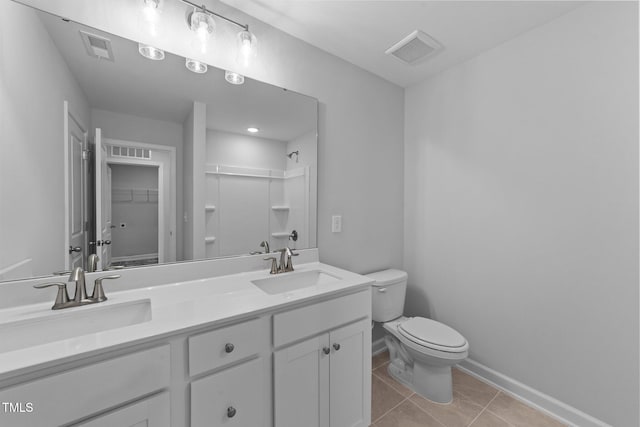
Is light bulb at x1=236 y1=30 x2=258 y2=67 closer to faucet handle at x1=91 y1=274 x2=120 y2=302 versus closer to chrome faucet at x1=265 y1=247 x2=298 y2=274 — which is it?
chrome faucet at x1=265 y1=247 x2=298 y2=274

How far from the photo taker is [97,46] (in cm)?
112

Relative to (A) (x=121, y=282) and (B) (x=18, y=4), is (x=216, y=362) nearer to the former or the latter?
(A) (x=121, y=282)

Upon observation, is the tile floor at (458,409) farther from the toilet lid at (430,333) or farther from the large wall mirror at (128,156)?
the large wall mirror at (128,156)

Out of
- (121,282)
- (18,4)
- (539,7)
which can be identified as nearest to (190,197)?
(121,282)

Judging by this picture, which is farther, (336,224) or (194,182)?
(336,224)

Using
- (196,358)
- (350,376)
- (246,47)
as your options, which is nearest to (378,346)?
(350,376)

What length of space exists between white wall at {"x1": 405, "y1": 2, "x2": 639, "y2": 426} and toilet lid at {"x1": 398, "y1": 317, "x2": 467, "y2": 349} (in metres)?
0.36

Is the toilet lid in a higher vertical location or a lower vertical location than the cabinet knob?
lower

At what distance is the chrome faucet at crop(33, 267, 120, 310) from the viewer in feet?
3.13

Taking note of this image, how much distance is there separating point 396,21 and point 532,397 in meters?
2.47

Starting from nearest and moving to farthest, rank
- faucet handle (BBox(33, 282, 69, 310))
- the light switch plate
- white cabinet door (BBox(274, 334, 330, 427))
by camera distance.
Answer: faucet handle (BBox(33, 282, 69, 310)) → white cabinet door (BBox(274, 334, 330, 427)) → the light switch plate

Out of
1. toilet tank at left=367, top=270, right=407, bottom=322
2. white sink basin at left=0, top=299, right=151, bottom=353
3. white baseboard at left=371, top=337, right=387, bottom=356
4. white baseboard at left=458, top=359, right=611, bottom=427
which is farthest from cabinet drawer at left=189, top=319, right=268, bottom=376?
white baseboard at left=458, top=359, right=611, bottom=427

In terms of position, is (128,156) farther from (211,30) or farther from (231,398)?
(231,398)

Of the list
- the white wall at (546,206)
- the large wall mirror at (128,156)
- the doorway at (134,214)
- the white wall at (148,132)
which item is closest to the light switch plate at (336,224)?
the large wall mirror at (128,156)
